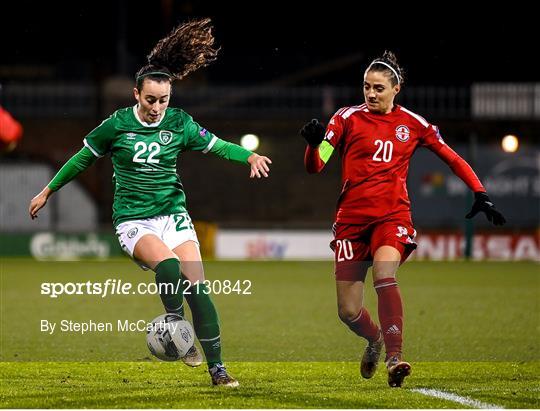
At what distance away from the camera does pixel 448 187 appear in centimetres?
2345

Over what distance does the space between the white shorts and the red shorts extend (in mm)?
935

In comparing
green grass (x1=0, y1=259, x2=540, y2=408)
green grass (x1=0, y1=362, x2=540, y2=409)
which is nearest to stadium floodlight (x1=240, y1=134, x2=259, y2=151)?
green grass (x1=0, y1=259, x2=540, y2=408)

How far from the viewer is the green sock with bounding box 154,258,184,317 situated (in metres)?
6.94

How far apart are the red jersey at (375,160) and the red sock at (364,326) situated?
0.60 metres

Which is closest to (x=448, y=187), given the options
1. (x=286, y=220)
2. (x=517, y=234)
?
(x=517, y=234)

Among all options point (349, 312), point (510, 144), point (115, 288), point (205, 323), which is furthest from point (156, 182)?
point (510, 144)

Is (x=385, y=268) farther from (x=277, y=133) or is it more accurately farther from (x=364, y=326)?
(x=277, y=133)

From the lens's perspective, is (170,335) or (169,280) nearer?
(169,280)

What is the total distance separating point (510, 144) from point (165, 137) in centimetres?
1707

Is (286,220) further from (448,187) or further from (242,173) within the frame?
(448,187)

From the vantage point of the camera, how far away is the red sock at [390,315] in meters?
6.90

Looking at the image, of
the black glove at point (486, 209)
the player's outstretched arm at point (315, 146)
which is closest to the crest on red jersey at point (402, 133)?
the player's outstretched arm at point (315, 146)

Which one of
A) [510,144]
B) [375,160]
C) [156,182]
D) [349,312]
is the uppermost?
[510,144]

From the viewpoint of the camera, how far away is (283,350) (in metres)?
9.44
